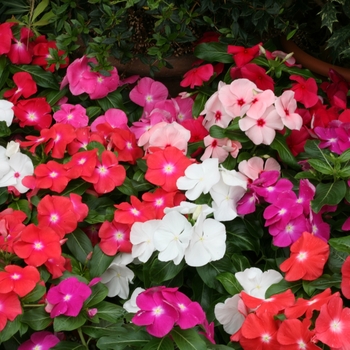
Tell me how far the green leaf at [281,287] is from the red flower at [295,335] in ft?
0.61

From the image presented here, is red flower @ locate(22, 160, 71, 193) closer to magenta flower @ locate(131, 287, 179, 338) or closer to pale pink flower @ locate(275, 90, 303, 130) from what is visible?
magenta flower @ locate(131, 287, 179, 338)

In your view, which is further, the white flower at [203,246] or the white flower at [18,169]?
the white flower at [18,169]

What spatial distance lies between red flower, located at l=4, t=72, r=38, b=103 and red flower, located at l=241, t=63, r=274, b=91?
0.70 metres

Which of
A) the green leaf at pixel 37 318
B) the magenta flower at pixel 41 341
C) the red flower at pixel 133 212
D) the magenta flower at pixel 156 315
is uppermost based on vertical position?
the magenta flower at pixel 156 315

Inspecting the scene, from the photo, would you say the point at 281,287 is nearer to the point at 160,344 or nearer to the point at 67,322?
the point at 160,344

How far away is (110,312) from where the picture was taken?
1.40 m

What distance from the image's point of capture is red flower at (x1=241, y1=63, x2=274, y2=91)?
1858mm

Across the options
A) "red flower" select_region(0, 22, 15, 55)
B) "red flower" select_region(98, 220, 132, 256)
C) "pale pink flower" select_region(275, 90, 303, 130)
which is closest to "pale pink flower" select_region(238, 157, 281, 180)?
"pale pink flower" select_region(275, 90, 303, 130)

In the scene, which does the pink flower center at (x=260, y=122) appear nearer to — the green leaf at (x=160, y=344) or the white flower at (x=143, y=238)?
the white flower at (x=143, y=238)

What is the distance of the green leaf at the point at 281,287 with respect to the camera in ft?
4.64

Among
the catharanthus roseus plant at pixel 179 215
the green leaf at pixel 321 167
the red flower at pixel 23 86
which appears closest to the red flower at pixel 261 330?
the catharanthus roseus plant at pixel 179 215

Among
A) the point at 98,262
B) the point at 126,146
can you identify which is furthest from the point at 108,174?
the point at 98,262

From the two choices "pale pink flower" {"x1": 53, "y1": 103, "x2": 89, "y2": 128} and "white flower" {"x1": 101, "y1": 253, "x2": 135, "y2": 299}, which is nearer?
"white flower" {"x1": 101, "y1": 253, "x2": 135, "y2": 299}

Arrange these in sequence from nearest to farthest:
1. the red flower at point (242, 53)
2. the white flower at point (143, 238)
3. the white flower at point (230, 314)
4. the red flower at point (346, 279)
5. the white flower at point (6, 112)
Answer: the red flower at point (346, 279), the white flower at point (230, 314), the white flower at point (143, 238), the white flower at point (6, 112), the red flower at point (242, 53)
